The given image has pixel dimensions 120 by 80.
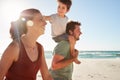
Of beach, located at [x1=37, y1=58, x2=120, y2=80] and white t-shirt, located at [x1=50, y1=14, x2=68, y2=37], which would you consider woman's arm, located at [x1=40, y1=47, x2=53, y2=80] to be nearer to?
white t-shirt, located at [x1=50, y1=14, x2=68, y2=37]

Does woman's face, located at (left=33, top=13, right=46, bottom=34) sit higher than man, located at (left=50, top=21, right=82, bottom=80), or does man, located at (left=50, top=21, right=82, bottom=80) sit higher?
woman's face, located at (left=33, top=13, right=46, bottom=34)

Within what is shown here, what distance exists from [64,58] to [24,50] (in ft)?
3.95

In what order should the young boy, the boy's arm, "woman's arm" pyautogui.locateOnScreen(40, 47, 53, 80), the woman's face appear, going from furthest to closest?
the young boy < the boy's arm < "woman's arm" pyautogui.locateOnScreen(40, 47, 53, 80) < the woman's face

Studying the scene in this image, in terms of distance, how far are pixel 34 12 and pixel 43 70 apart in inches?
36.2

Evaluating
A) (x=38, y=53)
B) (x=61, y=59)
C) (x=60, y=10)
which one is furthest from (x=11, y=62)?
(x=60, y=10)

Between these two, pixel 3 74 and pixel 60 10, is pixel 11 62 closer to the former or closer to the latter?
pixel 3 74

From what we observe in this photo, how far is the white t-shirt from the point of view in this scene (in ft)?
18.2

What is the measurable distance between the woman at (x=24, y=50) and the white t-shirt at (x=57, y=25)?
128cm

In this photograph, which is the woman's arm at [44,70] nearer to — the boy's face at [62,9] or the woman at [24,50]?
the woman at [24,50]

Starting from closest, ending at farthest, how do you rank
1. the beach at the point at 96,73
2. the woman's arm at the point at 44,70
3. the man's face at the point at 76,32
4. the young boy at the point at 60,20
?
the woman's arm at the point at 44,70 < the man's face at the point at 76,32 < the young boy at the point at 60,20 < the beach at the point at 96,73

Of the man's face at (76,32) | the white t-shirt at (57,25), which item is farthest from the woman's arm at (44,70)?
the white t-shirt at (57,25)

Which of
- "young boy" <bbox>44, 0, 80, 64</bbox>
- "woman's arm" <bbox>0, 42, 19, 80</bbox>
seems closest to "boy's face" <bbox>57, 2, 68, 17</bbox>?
"young boy" <bbox>44, 0, 80, 64</bbox>

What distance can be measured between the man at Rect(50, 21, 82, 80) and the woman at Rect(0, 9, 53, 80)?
487mm

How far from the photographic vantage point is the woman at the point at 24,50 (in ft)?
11.9
